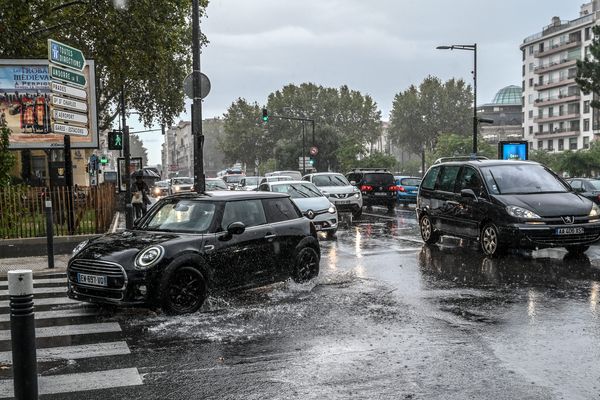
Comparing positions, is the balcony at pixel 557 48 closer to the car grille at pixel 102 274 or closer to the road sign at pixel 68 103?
the road sign at pixel 68 103

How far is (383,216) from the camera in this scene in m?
23.8

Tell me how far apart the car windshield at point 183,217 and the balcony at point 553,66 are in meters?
88.7

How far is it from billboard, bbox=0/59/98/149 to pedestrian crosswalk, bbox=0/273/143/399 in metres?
12.1

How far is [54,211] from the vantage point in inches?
638

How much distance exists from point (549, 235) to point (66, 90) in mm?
9278

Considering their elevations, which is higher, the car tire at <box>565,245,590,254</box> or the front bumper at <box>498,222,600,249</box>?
the front bumper at <box>498,222,600,249</box>

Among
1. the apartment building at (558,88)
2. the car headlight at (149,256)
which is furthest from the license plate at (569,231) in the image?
the apartment building at (558,88)

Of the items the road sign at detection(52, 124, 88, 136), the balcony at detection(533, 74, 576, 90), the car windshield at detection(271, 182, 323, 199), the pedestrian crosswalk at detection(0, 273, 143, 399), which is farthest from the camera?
the balcony at detection(533, 74, 576, 90)

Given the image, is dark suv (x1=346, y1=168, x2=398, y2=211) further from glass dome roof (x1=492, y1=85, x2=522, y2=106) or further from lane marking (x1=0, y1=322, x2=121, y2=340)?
glass dome roof (x1=492, y1=85, x2=522, y2=106)

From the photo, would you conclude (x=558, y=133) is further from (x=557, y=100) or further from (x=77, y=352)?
(x=77, y=352)

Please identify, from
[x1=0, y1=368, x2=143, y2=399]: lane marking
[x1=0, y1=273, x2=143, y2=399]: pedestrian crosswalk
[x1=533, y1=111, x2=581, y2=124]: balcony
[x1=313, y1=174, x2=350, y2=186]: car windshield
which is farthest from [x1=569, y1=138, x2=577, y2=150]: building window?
[x1=0, y1=368, x2=143, y2=399]: lane marking

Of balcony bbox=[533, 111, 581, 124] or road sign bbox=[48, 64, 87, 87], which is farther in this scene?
balcony bbox=[533, 111, 581, 124]

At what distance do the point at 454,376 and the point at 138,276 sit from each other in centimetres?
382

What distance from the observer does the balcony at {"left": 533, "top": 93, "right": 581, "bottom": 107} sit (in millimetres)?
86738
